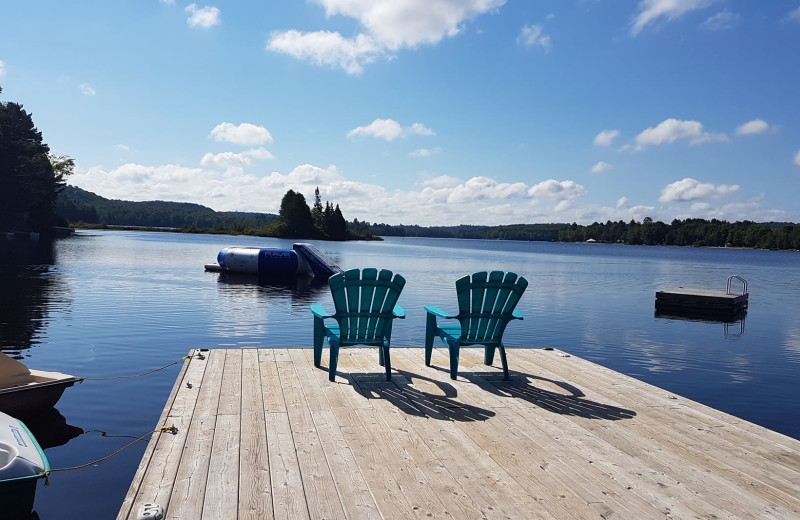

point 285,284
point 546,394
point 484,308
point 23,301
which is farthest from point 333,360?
point 285,284

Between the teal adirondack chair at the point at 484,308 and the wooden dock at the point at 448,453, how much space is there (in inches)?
16.4

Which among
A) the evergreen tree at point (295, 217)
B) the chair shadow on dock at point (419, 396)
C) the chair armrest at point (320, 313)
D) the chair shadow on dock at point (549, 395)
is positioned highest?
the evergreen tree at point (295, 217)

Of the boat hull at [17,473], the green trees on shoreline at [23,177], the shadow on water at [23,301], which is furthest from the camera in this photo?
the green trees on shoreline at [23,177]

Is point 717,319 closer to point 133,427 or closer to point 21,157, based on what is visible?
point 133,427

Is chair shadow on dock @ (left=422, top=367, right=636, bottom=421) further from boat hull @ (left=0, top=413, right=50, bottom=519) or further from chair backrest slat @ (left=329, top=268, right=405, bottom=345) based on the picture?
boat hull @ (left=0, top=413, right=50, bottom=519)

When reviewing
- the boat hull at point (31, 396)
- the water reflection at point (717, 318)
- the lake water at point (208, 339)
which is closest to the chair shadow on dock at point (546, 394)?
the lake water at point (208, 339)

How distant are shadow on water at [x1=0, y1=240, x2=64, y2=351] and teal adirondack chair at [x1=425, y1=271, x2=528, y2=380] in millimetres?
8812

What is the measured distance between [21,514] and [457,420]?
3180mm

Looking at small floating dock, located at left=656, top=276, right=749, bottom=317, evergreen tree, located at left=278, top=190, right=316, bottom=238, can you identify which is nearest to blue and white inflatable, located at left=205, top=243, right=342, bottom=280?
small floating dock, located at left=656, top=276, right=749, bottom=317

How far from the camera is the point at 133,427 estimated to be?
659 centimetres

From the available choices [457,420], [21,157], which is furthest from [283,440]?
[21,157]

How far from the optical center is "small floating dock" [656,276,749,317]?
20.6 m

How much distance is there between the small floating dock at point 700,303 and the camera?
20594 millimetres

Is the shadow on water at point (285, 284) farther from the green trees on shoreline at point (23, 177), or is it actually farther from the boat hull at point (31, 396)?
the green trees on shoreline at point (23, 177)
